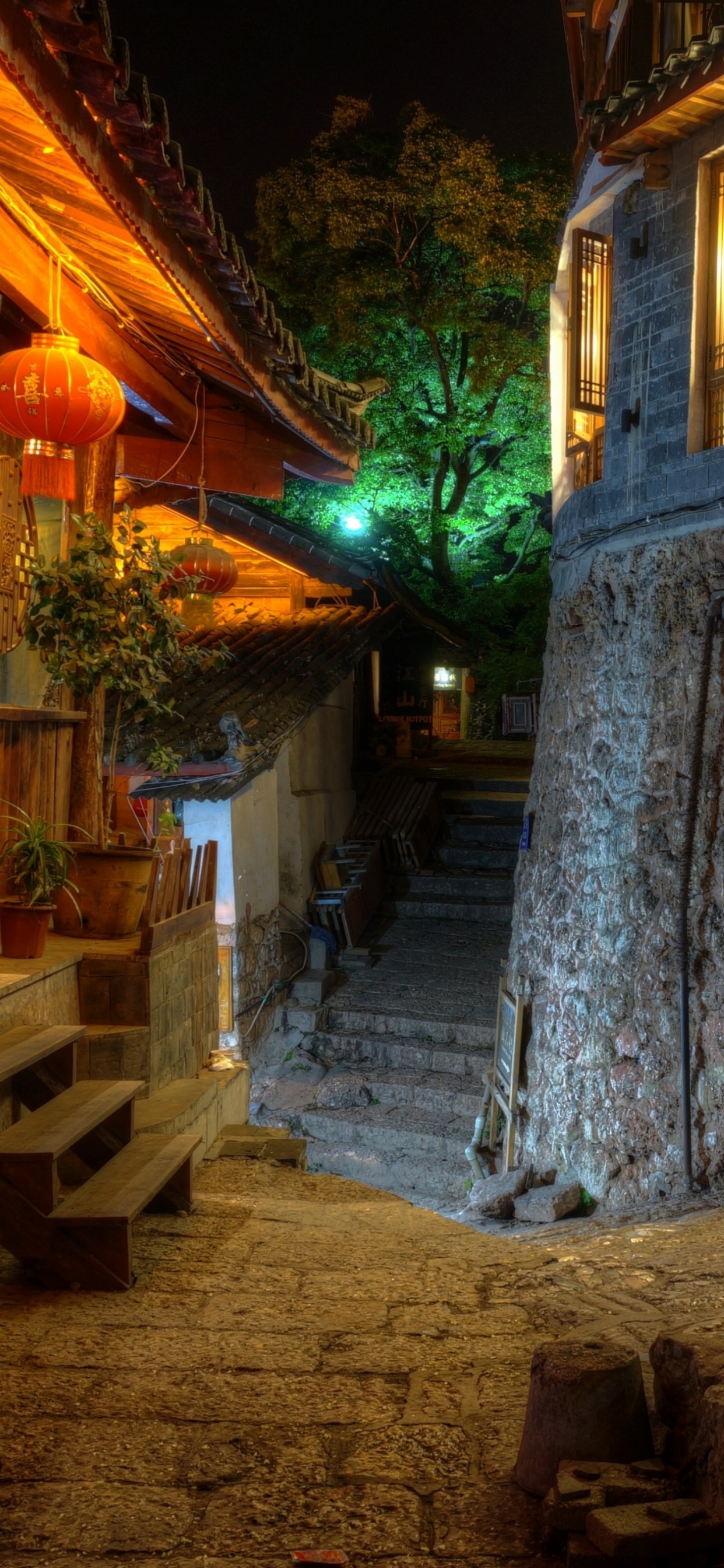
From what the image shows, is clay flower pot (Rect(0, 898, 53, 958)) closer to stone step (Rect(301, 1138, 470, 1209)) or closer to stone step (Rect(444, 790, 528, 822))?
stone step (Rect(301, 1138, 470, 1209))

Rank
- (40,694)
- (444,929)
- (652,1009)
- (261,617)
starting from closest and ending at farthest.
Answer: (40,694), (652,1009), (444,929), (261,617)

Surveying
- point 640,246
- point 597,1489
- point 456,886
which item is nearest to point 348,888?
point 456,886

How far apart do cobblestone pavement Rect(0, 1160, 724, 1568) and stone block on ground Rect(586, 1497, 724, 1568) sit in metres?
0.33

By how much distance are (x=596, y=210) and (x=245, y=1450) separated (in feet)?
37.2

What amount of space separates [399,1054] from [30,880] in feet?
29.3

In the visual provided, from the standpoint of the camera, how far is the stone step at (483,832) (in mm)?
19578

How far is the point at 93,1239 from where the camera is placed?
427 centimetres

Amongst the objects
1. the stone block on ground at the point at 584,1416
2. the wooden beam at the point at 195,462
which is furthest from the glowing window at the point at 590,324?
the stone block on ground at the point at 584,1416

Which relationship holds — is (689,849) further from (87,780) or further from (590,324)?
(590,324)

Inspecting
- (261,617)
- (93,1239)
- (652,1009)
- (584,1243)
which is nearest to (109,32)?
(93,1239)

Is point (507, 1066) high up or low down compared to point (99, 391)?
down

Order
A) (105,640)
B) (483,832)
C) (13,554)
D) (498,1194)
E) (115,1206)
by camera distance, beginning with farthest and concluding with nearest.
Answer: (483,832) < (498,1194) < (105,640) < (13,554) < (115,1206)

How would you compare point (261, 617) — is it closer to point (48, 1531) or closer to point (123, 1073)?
point (123, 1073)

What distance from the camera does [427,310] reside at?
25.0 meters
